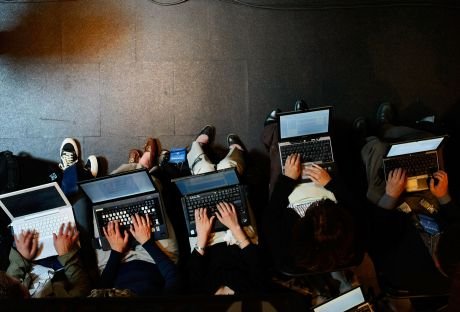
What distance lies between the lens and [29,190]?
205 centimetres

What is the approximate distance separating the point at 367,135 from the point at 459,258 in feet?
3.45

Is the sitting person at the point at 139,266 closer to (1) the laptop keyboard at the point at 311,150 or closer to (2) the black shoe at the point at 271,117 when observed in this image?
(1) the laptop keyboard at the point at 311,150

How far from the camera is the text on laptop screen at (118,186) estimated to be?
6.66ft

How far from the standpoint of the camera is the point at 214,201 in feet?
7.04

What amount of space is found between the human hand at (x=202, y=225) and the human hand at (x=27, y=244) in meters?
0.93

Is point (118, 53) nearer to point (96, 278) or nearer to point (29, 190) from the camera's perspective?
point (29, 190)

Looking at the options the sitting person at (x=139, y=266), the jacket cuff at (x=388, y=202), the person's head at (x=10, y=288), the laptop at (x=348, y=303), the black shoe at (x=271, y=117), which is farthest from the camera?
the black shoe at (x=271, y=117)

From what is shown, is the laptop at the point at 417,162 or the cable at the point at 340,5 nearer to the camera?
the laptop at the point at 417,162

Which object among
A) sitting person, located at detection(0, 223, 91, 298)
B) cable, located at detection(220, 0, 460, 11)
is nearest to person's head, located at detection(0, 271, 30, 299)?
sitting person, located at detection(0, 223, 91, 298)

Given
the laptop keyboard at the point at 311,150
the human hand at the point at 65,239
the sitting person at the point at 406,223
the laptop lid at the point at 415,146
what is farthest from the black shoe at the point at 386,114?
the human hand at the point at 65,239

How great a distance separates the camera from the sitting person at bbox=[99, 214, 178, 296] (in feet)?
6.61

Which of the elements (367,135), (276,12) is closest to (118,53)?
(276,12)

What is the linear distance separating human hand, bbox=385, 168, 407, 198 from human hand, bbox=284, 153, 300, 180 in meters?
0.51

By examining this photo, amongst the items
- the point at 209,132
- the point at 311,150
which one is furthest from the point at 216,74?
the point at 311,150
